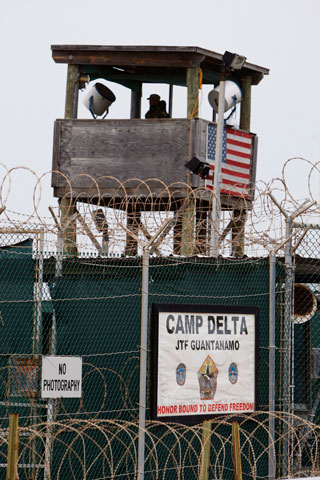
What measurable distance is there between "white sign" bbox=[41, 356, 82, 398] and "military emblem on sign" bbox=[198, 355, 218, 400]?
4.43ft

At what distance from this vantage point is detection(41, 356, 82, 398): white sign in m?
10.5

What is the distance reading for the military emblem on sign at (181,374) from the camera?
11094mm

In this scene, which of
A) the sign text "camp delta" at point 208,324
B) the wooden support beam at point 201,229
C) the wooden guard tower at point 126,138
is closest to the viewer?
the sign text "camp delta" at point 208,324

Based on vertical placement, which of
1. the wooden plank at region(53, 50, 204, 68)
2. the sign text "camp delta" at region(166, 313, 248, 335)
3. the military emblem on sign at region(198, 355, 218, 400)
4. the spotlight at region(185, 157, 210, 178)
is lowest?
the military emblem on sign at region(198, 355, 218, 400)

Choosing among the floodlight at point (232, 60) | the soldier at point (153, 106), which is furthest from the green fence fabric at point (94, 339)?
the soldier at point (153, 106)

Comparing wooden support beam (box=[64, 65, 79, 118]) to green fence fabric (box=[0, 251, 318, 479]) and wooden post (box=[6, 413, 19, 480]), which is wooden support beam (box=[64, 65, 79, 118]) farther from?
wooden post (box=[6, 413, 19, 480])

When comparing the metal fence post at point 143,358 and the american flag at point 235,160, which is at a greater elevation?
the american flag at point 235,160

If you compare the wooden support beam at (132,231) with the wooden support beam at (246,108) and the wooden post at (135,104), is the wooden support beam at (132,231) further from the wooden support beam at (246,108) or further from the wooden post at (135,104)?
the wooden support beam at (246,108)

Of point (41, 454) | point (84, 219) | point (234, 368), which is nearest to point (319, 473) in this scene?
point (234, 368)

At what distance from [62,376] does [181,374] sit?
128 cm

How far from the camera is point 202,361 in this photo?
36.9 ft

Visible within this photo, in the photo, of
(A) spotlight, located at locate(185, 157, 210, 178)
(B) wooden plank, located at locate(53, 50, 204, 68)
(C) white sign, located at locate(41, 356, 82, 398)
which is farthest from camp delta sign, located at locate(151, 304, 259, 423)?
(B) wooden plank, located at locate(53, 50, 204, 68)

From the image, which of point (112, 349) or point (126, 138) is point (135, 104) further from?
point (112, 349)

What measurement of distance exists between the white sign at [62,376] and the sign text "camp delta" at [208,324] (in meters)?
1.08
